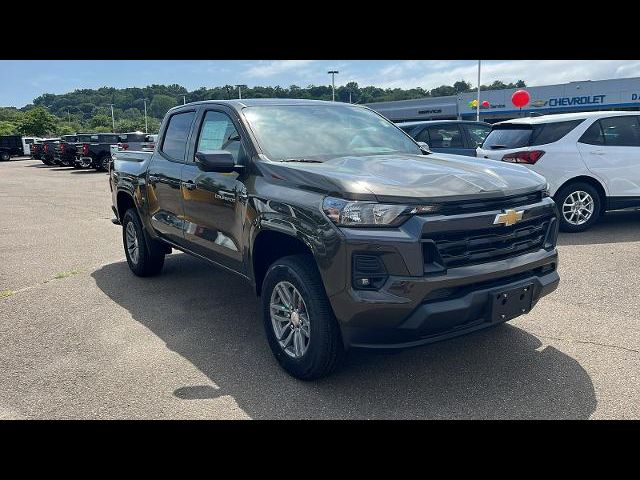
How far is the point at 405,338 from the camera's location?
10.3 ft

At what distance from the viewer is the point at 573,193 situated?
7797mm

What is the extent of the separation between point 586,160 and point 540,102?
39633 millimetres

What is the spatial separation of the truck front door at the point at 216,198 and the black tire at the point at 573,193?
531cm

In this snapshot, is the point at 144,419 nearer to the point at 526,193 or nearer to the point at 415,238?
the point at 415,238

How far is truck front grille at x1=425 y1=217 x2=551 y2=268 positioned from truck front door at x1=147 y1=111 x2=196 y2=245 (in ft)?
9.12

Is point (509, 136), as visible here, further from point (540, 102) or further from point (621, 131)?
point (540, 102)

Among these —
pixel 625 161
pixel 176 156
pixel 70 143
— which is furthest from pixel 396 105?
pixel 176 156

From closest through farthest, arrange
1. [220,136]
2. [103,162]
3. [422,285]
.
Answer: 1. [422,285]
2. [220,136]
3. [103,162]

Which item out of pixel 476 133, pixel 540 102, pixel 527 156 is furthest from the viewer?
pixel 540 102

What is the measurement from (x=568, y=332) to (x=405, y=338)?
1.86 meters

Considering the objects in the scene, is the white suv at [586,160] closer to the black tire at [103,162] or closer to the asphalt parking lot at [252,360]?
the asphalt parking lot at [252,360]

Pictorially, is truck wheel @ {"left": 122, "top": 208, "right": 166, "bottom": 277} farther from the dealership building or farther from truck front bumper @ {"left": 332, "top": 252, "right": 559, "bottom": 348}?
the dealership building

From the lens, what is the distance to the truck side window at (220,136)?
13.9 ft

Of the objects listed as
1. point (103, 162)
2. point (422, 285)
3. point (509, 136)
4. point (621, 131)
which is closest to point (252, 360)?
point (422, 285)
